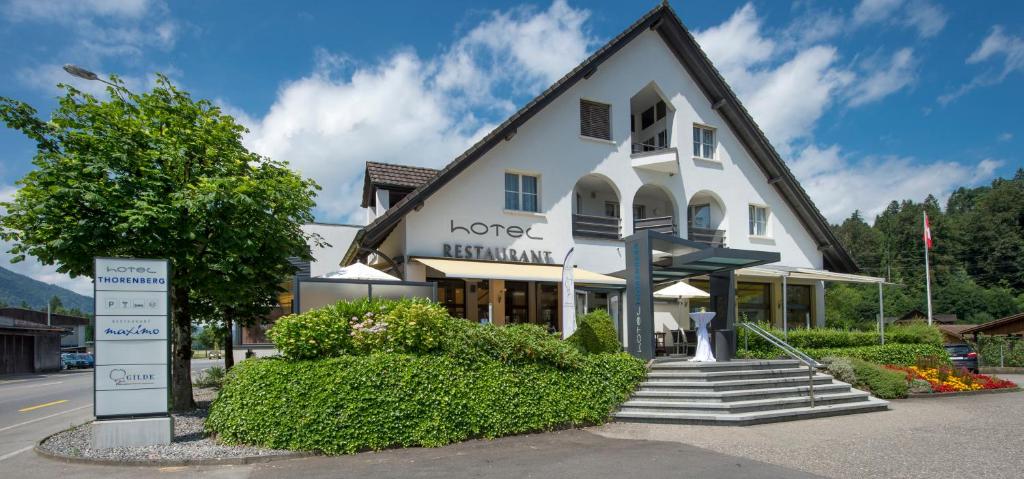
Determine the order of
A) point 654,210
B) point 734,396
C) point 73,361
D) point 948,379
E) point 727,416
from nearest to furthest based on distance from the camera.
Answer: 1. point 727,416
2. point 734,396
3. point 948,379
4. point 654,210
5. point 73,361

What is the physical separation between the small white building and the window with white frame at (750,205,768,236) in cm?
6

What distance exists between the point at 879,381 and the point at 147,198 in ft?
50.9

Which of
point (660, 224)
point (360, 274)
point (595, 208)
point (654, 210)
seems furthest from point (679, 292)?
point (360, 274)

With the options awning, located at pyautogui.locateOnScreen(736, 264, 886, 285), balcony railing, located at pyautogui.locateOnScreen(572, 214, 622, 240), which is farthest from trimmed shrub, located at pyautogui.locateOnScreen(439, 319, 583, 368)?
awning, located at pyautogui.locateOnScreen(736, 264, 886, 285)

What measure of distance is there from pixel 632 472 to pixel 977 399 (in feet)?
39.7

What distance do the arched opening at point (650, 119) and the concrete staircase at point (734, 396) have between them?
952 centimetres

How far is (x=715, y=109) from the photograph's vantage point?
22281 mm

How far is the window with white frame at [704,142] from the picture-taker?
22.1 meters

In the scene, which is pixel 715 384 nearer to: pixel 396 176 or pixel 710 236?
pixel 710 236

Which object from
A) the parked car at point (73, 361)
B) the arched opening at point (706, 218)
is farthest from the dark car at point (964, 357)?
the parked car at point (73, 361)

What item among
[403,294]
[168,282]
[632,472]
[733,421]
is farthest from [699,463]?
[168,282]

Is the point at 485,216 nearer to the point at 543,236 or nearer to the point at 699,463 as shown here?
the point at 543,236

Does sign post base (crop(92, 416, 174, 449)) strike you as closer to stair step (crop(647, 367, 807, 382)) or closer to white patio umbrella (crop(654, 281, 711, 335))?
stair step (crop(647, 367, 807, 382))

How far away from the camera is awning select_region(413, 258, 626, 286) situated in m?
15.5
